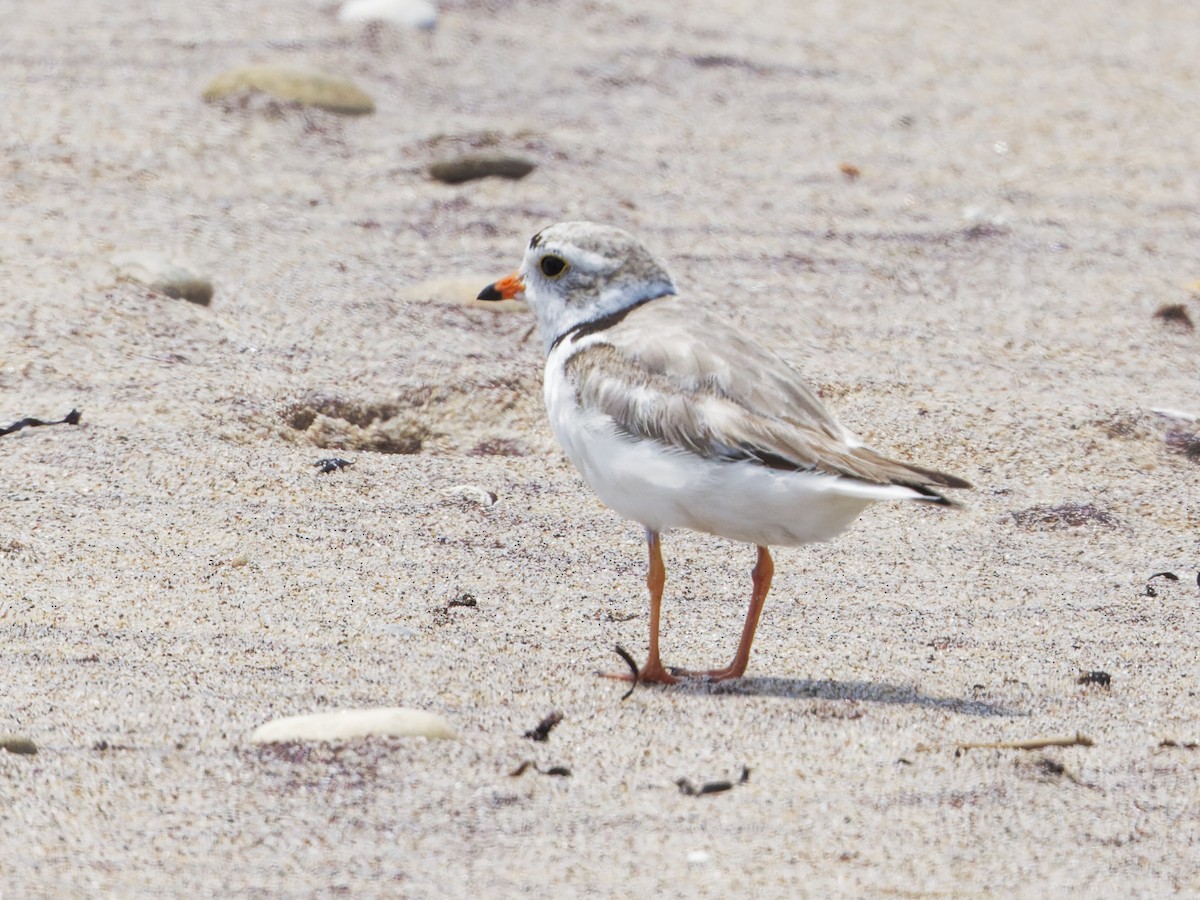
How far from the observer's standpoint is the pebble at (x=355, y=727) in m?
3.11

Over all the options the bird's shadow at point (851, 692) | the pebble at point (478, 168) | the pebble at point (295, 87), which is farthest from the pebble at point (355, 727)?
the pebble at point (295, 87)

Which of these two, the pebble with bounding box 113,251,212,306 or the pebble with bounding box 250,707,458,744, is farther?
the pebble with bounding box 113,251,212,306

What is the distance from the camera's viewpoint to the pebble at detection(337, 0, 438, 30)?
8.93m

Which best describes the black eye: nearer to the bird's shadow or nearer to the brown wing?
the brown wing

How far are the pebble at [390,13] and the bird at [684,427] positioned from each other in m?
5.30

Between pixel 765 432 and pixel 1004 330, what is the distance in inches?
125

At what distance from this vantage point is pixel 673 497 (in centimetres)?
356

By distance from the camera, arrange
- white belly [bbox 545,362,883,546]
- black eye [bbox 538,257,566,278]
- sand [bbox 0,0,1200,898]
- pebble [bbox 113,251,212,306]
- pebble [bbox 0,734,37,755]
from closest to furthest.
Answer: sand [bbox 0,0,1200,898] < pebble [bbox 0,734,37,755] < white belly [bbox 545,362,883,546] < black eye [bbox 538,257,566,278] < pebble [bbox 113,251,212,306]

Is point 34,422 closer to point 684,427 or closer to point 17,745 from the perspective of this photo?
point 17,745

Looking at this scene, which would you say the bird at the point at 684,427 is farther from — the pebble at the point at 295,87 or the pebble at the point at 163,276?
the pebble at the point at 295,87

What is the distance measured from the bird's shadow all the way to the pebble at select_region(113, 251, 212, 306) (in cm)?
310

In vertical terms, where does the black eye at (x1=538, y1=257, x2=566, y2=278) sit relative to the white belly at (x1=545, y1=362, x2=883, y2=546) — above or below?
above

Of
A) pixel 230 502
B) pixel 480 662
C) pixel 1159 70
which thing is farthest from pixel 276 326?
pixel 1159 70

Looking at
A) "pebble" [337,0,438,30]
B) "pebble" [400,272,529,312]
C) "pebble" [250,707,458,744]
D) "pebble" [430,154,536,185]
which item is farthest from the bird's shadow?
"pebble" [337,0,438,30]
